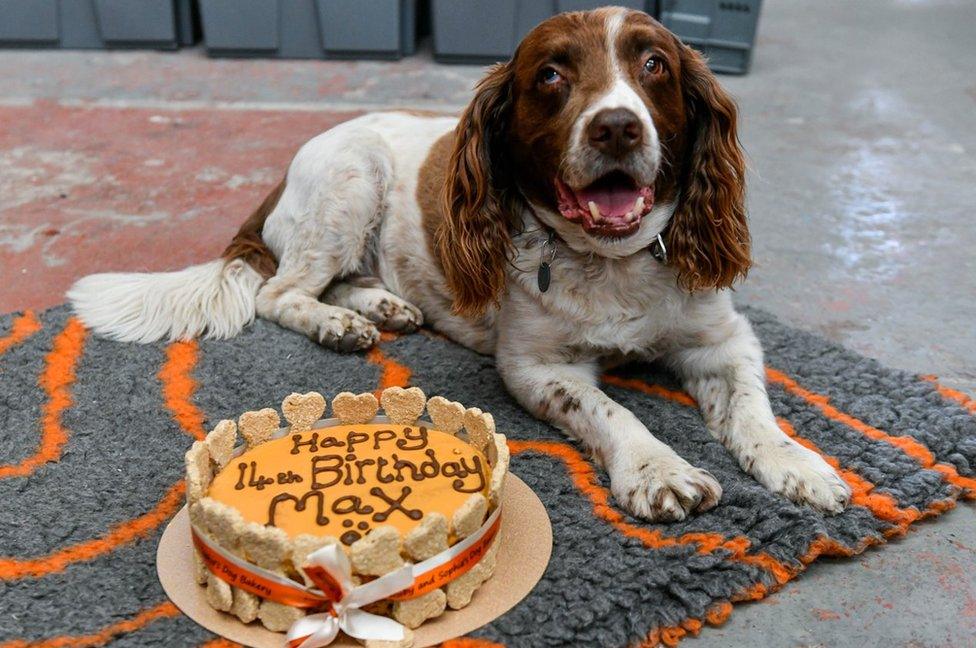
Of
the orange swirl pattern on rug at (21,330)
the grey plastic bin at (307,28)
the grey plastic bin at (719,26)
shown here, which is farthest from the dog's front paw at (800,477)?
the grey plastic bin at (307,28)

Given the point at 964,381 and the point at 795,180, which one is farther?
the point at 795,180

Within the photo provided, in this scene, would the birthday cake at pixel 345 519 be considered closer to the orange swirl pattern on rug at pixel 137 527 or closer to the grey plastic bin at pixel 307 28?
the orange swirl pattern on rug at pixel 137 527

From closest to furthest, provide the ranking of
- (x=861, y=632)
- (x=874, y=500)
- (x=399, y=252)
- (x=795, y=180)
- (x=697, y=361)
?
(x=861, y=632), (x=874, y=500), (x=697, y=361), (x=399, y=252), (x=795, y=180)

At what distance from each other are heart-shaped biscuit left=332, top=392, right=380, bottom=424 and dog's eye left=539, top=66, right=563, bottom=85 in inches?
34.1

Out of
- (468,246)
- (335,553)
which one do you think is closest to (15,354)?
(468,246)

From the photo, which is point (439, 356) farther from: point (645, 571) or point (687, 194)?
point (645, 571)

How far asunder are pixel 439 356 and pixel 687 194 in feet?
3.01

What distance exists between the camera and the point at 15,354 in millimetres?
2822

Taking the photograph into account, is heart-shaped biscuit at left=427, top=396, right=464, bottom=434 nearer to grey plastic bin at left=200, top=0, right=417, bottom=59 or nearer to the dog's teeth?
the dog's teeth

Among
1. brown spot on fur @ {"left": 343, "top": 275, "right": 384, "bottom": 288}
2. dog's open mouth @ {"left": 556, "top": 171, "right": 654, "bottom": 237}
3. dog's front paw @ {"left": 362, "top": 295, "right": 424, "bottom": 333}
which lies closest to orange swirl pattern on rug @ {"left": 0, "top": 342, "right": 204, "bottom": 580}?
dog's front paw @ {"left": 362, "top": 295, "right": 424, "bottom": 333}

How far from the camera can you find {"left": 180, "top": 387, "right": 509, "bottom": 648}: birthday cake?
163 cm

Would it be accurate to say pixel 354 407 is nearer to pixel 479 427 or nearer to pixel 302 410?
pixel 302 410

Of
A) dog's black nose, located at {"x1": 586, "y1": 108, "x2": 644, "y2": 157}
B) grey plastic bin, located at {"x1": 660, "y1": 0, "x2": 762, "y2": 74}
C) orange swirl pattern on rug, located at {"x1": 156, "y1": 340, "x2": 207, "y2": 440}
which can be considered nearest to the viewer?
dog's black nose, located at {"x1": 586, "y1": 108, "x2": 644, "y2": 157}

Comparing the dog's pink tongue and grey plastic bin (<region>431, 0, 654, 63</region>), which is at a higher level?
the dog's pink tongue
